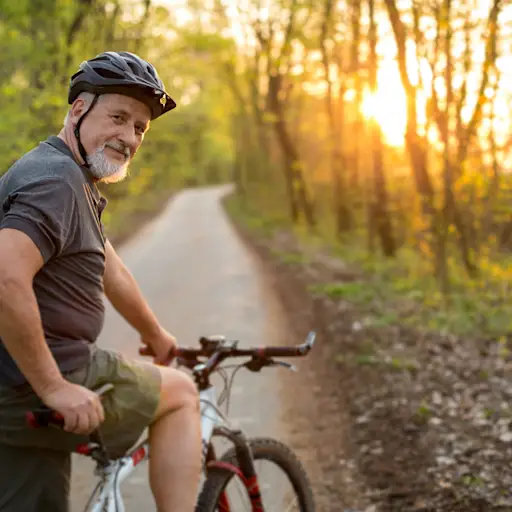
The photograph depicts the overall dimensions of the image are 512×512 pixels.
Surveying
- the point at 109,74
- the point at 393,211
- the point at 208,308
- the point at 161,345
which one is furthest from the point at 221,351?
the point at 393,211

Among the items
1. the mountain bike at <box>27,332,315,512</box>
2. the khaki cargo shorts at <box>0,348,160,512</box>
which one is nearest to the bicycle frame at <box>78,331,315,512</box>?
the mountain bike at <box>27,332,315,512</box>

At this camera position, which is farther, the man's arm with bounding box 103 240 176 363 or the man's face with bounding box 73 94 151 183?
the man's arm with bounding box 103 240 176 363

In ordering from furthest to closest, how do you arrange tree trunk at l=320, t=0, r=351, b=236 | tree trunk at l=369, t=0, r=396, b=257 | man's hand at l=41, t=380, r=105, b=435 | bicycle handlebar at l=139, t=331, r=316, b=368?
tree trunk at l=320, t=0, r=351, b=236, tree trunk at l=369, t=0, r=396, b=257, bicycle handlebar at l=139, t=331, r=316, b=368, man's hand at l=41, t=380, r=105, b=435

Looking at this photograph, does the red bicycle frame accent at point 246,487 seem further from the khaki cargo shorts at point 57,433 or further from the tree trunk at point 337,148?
the tree trunk at point 337,148

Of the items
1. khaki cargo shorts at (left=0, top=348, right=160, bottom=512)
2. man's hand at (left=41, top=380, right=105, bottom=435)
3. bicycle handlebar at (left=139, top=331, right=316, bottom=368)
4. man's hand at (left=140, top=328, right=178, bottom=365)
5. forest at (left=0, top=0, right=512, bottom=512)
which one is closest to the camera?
man's hand at (left=41, top=380, right=105, bottom=435)

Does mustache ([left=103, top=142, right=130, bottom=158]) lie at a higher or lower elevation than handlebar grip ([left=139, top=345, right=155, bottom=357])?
higher

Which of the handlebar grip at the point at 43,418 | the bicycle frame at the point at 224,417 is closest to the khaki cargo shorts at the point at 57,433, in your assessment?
the handlebar grip at the point at 43,418

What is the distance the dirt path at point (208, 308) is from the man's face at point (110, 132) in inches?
111

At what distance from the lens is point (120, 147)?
2428 mm

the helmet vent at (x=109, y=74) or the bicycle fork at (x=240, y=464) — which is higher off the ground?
the helmet vent at (x=109, y=74)

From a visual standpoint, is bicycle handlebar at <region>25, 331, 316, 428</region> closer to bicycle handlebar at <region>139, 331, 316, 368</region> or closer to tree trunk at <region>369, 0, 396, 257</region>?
bicycle handlebar at <region>139, 331, 316, 368</region>

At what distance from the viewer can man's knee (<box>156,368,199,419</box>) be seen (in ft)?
8.51

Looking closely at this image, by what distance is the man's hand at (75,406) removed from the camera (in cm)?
214

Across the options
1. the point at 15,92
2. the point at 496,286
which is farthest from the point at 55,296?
the point at 15,92
